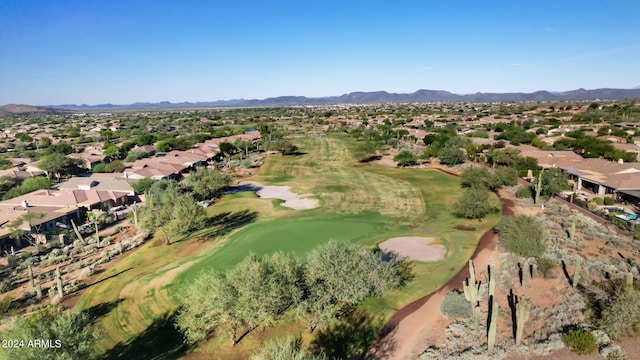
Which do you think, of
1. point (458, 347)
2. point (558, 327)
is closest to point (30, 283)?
point (458, 347)

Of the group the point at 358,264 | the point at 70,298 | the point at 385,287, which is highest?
the point at 358,264

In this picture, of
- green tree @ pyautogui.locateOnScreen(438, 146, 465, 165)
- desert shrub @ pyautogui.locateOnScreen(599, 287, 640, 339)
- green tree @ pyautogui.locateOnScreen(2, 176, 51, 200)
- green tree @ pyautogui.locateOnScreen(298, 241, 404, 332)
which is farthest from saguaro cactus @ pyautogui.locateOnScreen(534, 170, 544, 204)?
green tree @ pyautogui.locateOnScreen(2, 176, 51, 200)

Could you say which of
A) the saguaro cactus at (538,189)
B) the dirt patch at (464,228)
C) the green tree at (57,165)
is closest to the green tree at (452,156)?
the saguaro cactus at (538,189)

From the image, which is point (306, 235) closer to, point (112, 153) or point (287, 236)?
point (287, 236)

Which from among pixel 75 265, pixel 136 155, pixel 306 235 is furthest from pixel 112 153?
pixel 306 235

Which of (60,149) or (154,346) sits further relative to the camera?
(60,149)

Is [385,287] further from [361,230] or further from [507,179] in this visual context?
[507,179]

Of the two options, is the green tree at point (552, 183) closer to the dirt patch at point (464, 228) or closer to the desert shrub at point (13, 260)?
the dirt patch at point (464, 228)
